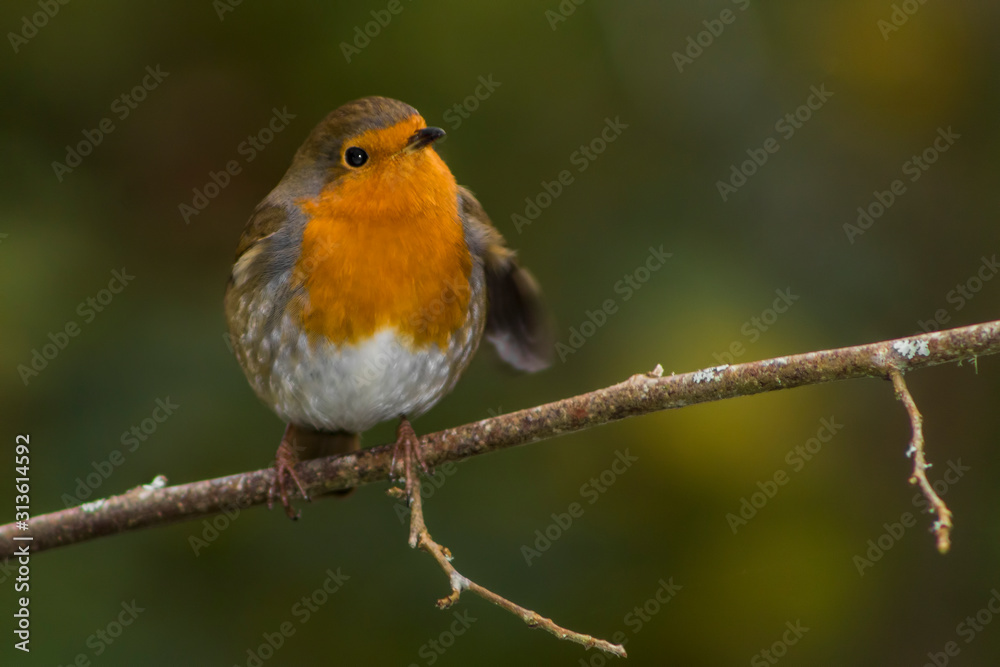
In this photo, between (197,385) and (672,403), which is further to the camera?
(197,385)

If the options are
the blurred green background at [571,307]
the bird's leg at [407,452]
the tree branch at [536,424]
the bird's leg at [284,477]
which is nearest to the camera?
the tree branch at [536,424]

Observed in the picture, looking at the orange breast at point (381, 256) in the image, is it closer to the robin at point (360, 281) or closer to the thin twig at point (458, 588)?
the robin at point (360, 281)

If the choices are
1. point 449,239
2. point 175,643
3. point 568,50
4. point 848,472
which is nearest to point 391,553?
point 175,643

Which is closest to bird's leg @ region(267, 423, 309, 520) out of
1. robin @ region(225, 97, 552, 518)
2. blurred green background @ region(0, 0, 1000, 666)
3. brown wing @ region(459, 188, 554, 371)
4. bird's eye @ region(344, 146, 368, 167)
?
robin @ region(225, 97, 552, 518)

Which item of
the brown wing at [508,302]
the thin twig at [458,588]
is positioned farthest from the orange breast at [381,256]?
the thin twig at [458,588]

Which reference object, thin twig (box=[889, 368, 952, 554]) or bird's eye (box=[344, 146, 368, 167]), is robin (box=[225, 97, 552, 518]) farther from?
thin twig (box=[889, 368, 952, 554])

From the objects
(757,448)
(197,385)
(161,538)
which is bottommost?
(757,448)

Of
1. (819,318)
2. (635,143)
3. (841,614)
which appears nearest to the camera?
(841,614)

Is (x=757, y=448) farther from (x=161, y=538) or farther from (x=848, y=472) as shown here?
(x=161, y=538)
